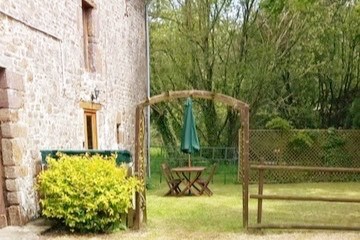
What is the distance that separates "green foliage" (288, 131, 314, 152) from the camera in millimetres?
12352

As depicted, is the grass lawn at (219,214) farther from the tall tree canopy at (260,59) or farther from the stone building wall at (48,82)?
the tall tree canopy at (260,59)

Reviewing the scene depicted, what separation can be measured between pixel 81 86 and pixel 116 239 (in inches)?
140

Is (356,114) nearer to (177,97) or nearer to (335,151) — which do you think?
(335,151)

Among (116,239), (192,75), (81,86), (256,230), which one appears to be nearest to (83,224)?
(116,239)

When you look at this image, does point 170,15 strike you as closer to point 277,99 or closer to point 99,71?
point 277,99

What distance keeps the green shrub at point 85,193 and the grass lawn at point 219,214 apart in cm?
22

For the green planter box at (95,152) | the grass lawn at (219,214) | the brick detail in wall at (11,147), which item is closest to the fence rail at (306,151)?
the grass lawn at (219,214)

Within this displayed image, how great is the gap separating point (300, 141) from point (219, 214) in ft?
17.4

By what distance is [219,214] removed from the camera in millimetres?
A: 7949

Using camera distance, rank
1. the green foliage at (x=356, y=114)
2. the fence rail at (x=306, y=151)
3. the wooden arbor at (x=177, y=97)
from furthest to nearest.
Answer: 1. the green foliage at (x=356, y=114)
2. the fence rail at (x=306, y=151)
3. the wooden arbor at (x=177, y=97)

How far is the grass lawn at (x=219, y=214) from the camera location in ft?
20.8

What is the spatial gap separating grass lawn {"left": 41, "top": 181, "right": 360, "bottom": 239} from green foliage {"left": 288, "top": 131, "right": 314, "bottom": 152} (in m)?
1.59

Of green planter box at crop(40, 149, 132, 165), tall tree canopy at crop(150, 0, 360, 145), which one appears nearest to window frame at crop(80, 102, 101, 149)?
green planter box at crop(40, 149, 132, 165)

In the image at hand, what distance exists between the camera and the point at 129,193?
20.8ft
